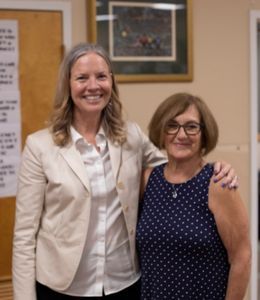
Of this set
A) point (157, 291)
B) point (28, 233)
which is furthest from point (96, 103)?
point (157, 291)

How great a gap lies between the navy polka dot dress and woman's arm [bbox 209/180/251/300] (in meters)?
0.02

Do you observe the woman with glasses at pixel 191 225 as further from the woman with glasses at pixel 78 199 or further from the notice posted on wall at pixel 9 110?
the notice posted on wall at pixel 9 110

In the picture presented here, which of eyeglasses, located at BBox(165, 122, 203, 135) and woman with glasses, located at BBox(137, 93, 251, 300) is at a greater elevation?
eyeglasses, located at BBox(165, 122, 203, 135)

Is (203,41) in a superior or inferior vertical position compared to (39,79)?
superior

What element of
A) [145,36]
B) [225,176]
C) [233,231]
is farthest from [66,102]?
[145,36]

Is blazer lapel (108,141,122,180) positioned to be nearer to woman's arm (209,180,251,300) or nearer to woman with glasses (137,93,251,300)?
woman with glasses (137,93,251,300)

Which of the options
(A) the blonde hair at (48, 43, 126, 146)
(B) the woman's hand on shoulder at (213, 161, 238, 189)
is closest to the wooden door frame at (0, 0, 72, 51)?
(A) the blonde hair at (48, 43, 126, 146)

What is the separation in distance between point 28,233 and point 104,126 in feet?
1.51

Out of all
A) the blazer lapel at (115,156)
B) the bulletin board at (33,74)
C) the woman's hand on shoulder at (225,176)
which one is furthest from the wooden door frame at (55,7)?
the woman's hand on shoulder at (225,176)

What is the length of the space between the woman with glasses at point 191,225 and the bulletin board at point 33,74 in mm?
797

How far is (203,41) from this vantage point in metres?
2.62

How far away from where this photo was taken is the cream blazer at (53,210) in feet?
A: 5.34

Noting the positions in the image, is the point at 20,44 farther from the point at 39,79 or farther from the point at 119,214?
the point at 119,214

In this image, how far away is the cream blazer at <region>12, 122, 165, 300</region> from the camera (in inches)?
64.1
